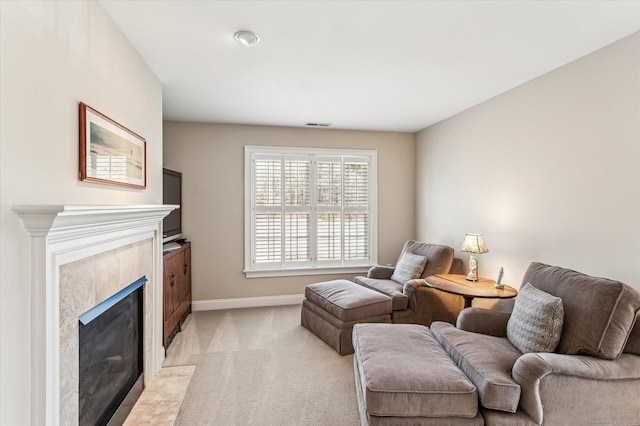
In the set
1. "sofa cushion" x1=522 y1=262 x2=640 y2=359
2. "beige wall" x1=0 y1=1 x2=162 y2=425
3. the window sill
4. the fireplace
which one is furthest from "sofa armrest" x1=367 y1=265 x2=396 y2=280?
"beige wall" x1=0 y1=1 x2=162 y2=425

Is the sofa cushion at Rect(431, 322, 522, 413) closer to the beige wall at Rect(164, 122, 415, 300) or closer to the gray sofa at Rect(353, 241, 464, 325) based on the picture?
the gray sofa at Rect(353, 241, 464, 325)

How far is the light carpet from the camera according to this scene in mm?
2266

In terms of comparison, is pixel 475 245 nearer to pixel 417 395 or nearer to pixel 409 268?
pixel 409 268

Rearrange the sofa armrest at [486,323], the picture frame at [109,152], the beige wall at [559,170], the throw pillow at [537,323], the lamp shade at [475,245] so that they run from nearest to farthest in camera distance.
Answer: the picture frame at [109,152], the throw pillow at [537,323], the beige wall at [559,170], the sofa armrest at [486,323], the lamp shade at [475,245]

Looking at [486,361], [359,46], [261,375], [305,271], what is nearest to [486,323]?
[486,361]

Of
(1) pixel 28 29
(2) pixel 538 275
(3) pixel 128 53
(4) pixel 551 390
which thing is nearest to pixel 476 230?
(2) pixel 538 275

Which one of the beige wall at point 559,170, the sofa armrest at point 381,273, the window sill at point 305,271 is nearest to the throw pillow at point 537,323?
the beige wall at point 559,170

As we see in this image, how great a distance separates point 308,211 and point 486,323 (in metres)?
2.81

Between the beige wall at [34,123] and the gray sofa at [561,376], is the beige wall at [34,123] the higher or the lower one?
the higher one

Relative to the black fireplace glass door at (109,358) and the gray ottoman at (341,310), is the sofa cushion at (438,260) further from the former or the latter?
the black fireplace glass door at (109,358)

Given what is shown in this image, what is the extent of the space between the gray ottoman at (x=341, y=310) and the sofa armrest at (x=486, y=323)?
94 centimetres

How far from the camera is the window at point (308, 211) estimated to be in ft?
15.0

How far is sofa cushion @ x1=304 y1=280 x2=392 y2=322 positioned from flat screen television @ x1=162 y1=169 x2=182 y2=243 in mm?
1692

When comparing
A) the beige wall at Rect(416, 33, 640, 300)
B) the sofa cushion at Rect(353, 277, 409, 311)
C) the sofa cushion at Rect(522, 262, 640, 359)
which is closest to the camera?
the sofa cushion at Rect(522, 262, 640, 359)
